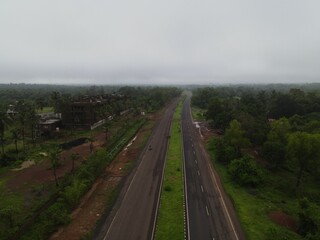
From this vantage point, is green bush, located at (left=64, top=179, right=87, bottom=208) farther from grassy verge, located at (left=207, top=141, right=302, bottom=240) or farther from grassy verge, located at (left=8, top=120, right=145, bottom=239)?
grassy verge, located at (left=207, top=141, right=302, bottom=240)

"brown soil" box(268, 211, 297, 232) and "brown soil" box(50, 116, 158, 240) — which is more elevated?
"brown soil" box(50, 116, 158, 240)

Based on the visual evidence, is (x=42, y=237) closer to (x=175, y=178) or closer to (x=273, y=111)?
(x=175, y=178)

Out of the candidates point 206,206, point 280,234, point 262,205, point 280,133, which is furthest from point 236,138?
point 280,234

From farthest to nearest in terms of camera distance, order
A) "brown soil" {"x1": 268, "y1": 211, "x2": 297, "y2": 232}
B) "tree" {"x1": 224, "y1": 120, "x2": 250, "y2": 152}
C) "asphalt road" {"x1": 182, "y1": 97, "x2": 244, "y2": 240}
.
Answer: "tree" {"x1": 224, "y1": 120, "x2": 250, "y2": 152} → "brown soil" {"x1": 268, "y1": 211, "x2": 297, "y2": 232} → "asphalt road" {"x1": 182, "y1": 97, "x2": 244, "y2": 240}

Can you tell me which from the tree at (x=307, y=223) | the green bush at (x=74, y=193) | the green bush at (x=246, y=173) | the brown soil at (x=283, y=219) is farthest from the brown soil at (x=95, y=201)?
the tree at (x=307, y=223)

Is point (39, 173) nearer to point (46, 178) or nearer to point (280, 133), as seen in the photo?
point (46, 178)

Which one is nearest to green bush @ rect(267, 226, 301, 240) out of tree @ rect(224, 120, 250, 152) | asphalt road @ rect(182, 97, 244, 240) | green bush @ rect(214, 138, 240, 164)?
asphalt road @ rect(182, 97, 244, 240)

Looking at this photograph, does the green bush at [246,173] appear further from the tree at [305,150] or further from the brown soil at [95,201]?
the brown soil at [95,201]

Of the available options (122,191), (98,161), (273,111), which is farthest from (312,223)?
(273,111)
